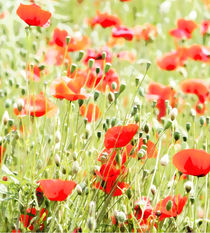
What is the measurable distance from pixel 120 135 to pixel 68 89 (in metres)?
0.19

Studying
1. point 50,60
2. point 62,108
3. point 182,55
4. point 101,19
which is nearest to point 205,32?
point 182,55

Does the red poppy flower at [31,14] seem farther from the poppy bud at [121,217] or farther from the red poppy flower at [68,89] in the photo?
the poppy bud at [121,217]

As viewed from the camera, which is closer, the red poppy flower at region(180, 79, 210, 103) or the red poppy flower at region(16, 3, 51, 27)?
the red poppy flower at region(16, 3, 51, 27)

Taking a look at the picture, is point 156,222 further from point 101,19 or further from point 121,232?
point 101,19

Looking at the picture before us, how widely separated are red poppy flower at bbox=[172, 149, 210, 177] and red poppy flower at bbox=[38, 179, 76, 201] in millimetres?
274

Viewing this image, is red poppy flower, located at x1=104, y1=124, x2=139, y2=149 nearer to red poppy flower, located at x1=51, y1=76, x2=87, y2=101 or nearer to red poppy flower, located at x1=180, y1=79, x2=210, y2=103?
red poppy flower, located at x1=51, y1=76, x2=87, y2=101

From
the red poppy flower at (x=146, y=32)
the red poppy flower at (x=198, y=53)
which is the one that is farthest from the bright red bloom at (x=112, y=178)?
the red poppy flower at (x=146, y=32)

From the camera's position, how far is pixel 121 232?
145 centimetres

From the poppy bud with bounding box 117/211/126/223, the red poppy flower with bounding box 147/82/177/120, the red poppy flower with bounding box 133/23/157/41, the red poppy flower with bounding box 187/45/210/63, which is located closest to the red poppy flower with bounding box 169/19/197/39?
the red poppy flower with bounding box 133/23/157/41

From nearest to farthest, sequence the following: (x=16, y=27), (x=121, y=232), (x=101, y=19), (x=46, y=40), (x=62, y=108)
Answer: (x=121, y=232) → (x=62, y=108) → (x=101, y=19) → (x=46, y=40) → (x=16, y=27)

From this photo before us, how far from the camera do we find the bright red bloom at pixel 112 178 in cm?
138

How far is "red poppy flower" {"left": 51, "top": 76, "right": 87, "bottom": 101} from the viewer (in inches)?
54.7

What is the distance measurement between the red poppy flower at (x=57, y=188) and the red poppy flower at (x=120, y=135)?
0.56 ft

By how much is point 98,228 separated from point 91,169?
0.16 meters
